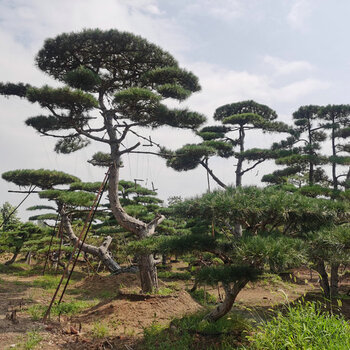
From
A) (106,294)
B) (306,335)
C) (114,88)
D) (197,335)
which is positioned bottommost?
(106,294)

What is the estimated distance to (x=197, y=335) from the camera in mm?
4934

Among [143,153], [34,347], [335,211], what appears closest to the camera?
[34,347]

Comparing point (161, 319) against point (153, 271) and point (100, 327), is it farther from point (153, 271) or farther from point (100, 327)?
point (153, 271)

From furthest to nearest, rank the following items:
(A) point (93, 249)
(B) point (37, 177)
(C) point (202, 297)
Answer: (B) point (37, 177)
(A) point (93, 249)
(C) point (202, 297)

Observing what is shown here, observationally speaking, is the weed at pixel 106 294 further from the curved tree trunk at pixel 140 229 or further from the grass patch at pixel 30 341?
the grass patch at pixel 30 341

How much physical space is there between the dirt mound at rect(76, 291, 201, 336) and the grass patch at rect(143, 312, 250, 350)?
50 cm

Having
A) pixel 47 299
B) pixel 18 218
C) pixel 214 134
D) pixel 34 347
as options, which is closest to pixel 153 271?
pixel 47 299

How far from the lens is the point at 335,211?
194 inches

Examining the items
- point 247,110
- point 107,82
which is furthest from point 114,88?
point 247,110

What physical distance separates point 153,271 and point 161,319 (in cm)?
203

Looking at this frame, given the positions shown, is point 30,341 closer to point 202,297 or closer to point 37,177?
point 202,297

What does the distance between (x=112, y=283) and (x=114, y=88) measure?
22.4 feet

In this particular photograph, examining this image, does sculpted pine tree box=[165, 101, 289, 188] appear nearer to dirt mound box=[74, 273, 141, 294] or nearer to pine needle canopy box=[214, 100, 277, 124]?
pine needle canopy box=[214, 100, 277, 124]

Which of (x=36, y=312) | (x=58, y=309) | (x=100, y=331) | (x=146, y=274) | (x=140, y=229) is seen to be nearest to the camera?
(x=100, y=331)
